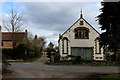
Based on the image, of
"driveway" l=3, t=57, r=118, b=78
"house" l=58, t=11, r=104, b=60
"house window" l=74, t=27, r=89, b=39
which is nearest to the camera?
"driveway" l=3, t=57, r=118, b=78

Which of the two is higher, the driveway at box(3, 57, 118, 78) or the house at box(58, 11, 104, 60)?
the house at box(58, 11, 104, 60)

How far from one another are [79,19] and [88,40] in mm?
3963

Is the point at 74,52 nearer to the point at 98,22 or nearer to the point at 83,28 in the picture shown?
the point at 83,28

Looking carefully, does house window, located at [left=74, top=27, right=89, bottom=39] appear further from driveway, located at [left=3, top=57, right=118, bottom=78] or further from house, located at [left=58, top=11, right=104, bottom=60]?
driveway, located at [left=3, top=57, right=118, bottom=78]

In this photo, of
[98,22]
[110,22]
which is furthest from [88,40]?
[110,22]

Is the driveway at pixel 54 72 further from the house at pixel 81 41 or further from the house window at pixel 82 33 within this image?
the house window at pixel 82 33

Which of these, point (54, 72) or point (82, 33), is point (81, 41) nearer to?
point (82, 33)

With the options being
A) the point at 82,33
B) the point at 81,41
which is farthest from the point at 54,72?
the point at 82,33

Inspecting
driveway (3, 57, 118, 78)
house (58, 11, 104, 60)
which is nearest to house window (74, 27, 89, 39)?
house (58, 11, 104, 60)

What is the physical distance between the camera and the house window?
3284 centimetres

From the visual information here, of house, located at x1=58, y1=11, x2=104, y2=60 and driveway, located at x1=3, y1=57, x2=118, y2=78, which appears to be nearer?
driveway, located at x1=3, y1=57, x2=118, y2=78

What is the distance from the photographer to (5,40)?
55.9 metres

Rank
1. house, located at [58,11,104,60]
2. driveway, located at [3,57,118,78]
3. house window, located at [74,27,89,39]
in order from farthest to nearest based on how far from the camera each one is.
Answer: house window, located at [74,27,89,39] → house, located at [58,11,104,60] → driveway, located at [3,57,118,78]

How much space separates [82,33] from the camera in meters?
32.8
